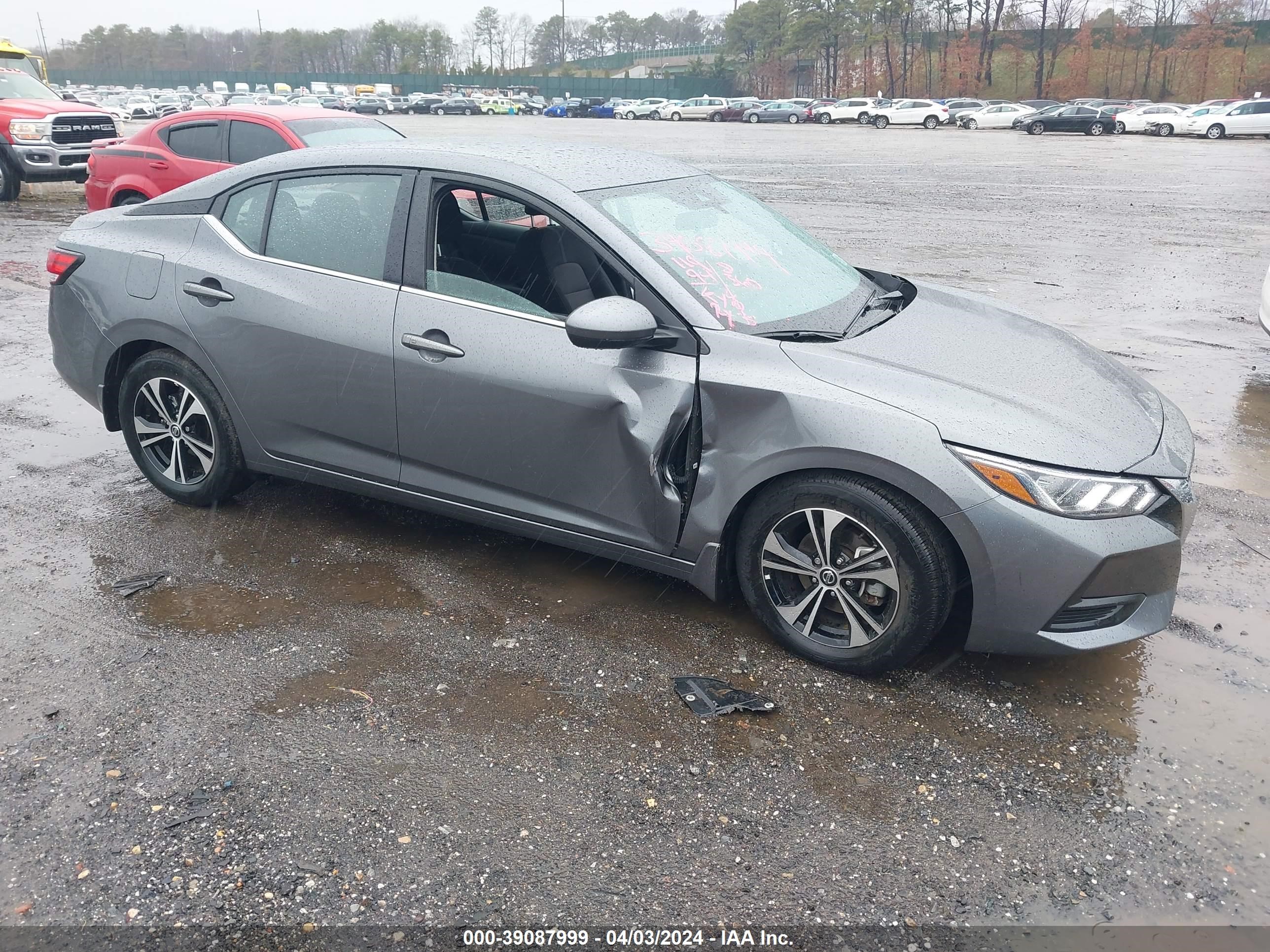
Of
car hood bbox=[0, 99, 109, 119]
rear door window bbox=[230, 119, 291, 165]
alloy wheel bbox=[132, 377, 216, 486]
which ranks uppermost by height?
car hood bbox=[0, 99, 109, 119]

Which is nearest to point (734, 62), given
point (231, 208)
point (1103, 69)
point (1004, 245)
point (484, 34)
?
point (1103, 69)

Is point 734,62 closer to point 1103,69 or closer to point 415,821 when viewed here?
point 1103,69

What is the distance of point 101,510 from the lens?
4750mm

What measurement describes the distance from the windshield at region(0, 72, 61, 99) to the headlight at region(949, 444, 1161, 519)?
712 inches

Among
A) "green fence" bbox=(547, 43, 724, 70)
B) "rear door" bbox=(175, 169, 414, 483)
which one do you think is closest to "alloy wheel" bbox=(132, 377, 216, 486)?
"rear door" bbox=(175, 169, 414, 483)

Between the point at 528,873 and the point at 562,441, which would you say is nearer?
the point at 528,873

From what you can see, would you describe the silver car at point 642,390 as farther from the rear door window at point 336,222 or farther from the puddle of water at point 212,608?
the puddle of water at point 212,608

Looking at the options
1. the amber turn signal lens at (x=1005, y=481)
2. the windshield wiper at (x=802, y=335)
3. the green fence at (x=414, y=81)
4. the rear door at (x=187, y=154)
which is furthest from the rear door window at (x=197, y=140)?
the green fence at (x=414, y=81)

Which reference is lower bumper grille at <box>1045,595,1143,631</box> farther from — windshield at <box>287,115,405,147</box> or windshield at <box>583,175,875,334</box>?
windshield at <box>287,115,405,147</box>

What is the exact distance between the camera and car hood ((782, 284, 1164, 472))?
313cm

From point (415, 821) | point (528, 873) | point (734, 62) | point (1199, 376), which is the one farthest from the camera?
point (734, 62)

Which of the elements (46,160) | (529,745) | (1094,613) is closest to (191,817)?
(529,745)

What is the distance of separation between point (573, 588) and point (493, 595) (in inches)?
12.7

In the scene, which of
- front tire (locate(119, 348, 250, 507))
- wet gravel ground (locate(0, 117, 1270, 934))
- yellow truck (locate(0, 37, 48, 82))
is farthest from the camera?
yellow truck (locate(0, 37, 48, 82))
